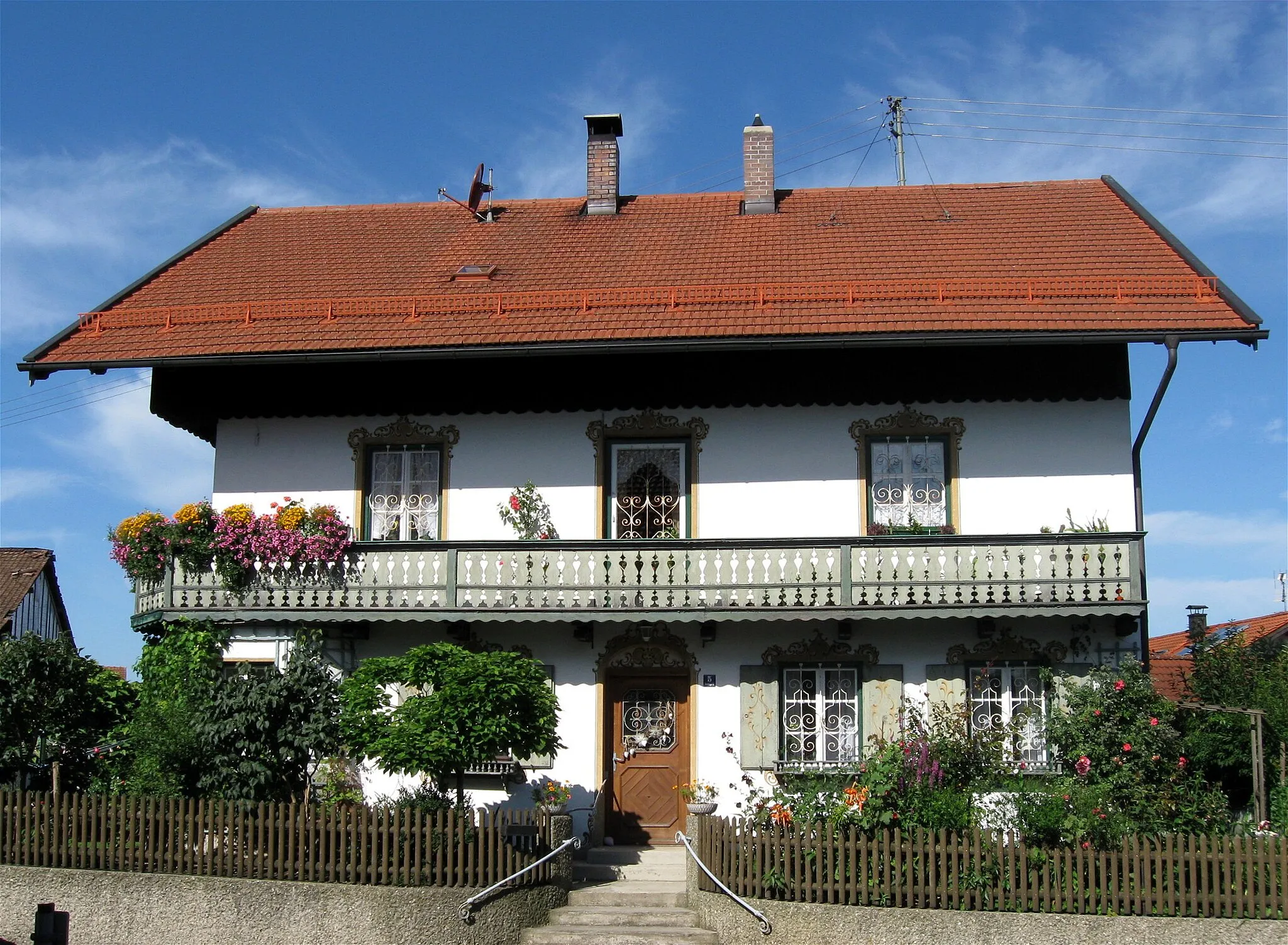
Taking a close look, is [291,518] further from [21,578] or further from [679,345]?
[21,578]

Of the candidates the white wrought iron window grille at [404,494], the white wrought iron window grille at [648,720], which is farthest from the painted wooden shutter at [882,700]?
the white wrought iron window grille at [404,494]

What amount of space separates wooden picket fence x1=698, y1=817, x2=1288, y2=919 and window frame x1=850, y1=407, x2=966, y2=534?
5.30 metres

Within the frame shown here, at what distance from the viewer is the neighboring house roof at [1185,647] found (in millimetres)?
18672

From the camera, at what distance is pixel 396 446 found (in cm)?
1811

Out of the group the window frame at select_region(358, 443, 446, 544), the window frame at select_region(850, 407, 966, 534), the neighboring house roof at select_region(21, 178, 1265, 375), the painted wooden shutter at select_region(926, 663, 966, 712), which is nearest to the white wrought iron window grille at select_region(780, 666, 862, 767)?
the painted wooden shutter at select_region(926, 663, 966, 712)

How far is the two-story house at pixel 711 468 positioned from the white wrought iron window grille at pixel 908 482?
4cm

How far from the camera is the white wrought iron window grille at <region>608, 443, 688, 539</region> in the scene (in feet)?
57.4

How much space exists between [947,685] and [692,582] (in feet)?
11.2

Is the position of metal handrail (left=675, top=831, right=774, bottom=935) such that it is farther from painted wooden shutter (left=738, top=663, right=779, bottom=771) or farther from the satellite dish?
the satellite dish

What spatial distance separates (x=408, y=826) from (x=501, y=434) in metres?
6.18

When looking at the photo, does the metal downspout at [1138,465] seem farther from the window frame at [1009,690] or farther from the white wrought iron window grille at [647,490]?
the white wrought iron window grille at [647,490]

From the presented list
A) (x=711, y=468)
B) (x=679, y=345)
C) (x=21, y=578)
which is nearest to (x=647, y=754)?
(x=711, y=468)

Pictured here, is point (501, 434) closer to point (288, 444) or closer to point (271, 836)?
point (288, 444)

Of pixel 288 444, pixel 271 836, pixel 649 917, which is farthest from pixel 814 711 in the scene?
pixel 288 444
